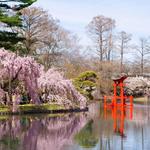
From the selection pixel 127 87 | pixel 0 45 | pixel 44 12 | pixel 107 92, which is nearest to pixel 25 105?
pixel 0 45

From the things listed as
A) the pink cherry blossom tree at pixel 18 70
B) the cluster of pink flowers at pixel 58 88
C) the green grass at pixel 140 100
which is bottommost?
the green grass at pixel 140 100

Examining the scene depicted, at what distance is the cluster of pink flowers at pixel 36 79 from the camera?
2524cm

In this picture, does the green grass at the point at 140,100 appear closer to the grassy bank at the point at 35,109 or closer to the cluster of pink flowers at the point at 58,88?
the cluster of pink flowers at the point at 58,88

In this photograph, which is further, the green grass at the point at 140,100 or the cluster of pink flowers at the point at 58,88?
the green grass at the point at 140,100

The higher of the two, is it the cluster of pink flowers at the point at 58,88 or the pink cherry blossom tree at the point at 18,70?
the pink cherry blossom tree at the point at 18,70

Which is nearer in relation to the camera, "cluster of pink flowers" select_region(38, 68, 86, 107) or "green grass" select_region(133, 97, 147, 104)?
"cluster of pink flowers" select_region(38, 68, 86, 107)

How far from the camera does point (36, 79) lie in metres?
26.4

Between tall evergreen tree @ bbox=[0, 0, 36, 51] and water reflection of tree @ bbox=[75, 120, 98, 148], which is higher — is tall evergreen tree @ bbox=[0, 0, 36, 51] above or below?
above

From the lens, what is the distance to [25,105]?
25.4 m

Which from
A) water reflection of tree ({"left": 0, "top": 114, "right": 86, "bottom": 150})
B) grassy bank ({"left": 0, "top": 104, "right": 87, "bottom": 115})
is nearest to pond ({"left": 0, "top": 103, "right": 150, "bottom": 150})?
water reflection of tree ({"left": 0, "top": 114, "right": 86, "bottom": 150})

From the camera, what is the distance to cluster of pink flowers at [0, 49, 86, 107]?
2524 cm

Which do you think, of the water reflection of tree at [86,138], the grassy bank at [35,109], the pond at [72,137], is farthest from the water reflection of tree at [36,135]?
the grassy bank at [35,109]

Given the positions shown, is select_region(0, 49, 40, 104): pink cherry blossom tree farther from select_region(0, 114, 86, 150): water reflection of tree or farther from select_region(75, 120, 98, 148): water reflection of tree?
select_region(75, 120, 98, 148): water reflection of tree

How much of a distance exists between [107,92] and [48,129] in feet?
102
